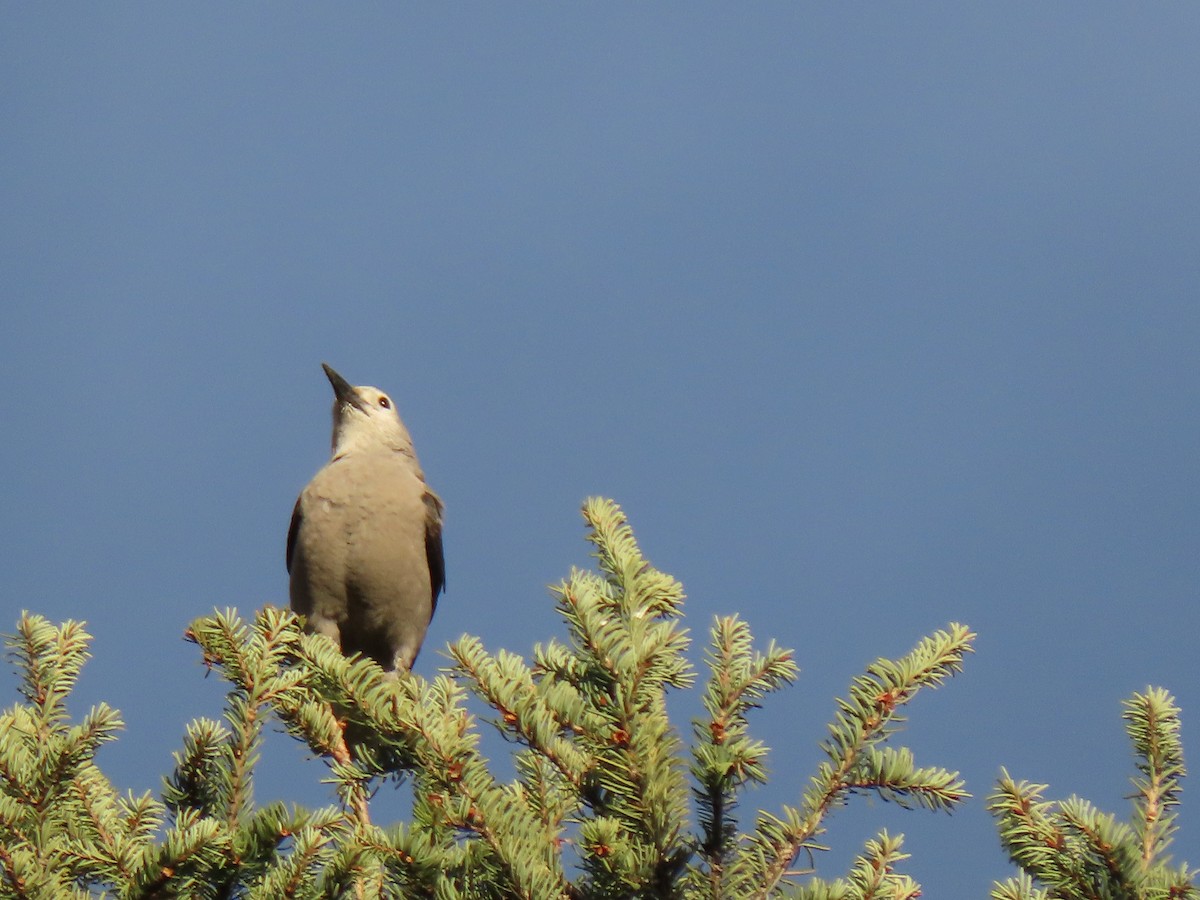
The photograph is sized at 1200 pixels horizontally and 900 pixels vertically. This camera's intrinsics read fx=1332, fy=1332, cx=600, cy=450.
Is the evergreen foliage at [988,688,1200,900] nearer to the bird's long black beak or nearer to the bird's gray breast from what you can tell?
the bird's gray breast

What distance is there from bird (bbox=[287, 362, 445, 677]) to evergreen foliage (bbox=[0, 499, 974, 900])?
3391mm

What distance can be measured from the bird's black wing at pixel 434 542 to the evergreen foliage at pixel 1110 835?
453cm

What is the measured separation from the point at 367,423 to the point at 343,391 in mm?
371

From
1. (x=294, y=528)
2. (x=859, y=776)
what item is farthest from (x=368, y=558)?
(x=859, y=776)

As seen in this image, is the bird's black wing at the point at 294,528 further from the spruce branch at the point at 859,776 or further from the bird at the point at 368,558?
the spruce branch at the point at 859,776

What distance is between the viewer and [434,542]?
7.04 metres

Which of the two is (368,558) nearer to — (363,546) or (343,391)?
(363,546)

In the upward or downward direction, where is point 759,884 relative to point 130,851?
upward

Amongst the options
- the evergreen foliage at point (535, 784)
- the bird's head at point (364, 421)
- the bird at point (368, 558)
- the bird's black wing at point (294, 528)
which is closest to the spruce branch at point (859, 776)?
the evergreen foliage at point (535, 784)

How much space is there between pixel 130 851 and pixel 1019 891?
1771 millimetres

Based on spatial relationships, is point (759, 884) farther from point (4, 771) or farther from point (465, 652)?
point (4, 771)

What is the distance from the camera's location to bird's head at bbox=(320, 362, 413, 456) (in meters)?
7.63

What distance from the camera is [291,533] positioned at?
686 cm

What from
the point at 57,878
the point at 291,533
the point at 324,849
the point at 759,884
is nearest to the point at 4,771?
the point at 57,878
